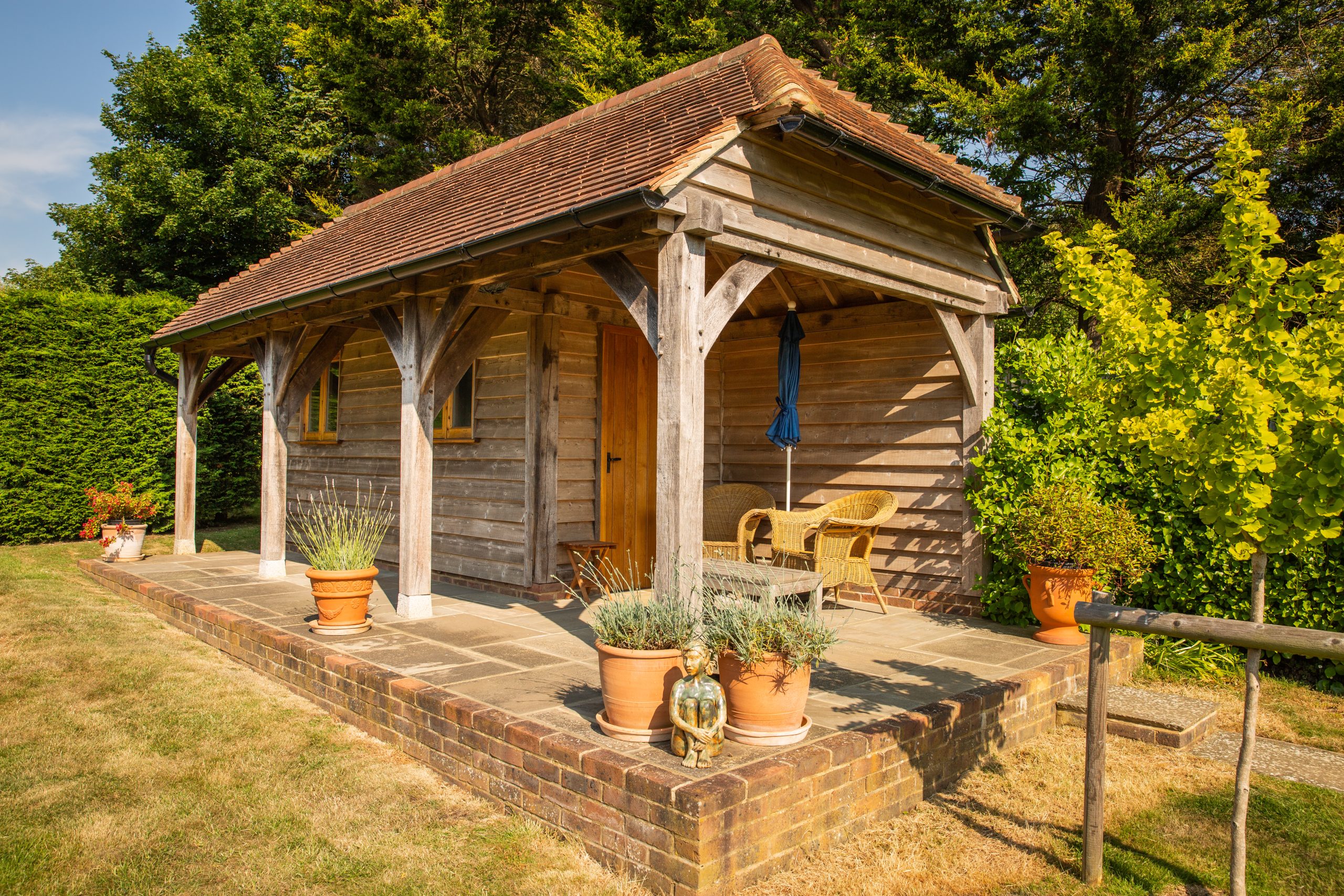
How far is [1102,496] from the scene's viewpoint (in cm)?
619

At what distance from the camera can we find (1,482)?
11.0 meters

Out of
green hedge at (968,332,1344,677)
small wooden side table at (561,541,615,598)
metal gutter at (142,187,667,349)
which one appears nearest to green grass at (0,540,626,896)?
small wooden side table at (561,541,615,598)

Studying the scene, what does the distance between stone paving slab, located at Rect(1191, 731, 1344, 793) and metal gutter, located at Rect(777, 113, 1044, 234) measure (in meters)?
3.80

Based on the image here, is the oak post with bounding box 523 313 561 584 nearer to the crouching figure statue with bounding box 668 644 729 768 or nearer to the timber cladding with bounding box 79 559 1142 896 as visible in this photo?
the timber cladding with bounding box 79 559 1142 896

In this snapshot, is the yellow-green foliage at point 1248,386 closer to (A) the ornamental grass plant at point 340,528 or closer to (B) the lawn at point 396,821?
(B) the lawn at point 396,821

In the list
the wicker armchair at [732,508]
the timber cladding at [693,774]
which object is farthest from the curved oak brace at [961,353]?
the timber cladding at [693,774]

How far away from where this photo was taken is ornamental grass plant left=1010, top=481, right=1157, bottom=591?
5.59 metres

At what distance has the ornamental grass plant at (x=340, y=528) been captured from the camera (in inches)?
227

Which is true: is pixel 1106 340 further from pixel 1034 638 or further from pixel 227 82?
pixel 227 82

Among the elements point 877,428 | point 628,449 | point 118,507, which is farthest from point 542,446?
point 118,507

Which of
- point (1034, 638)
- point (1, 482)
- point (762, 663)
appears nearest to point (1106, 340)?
point (762, 663)

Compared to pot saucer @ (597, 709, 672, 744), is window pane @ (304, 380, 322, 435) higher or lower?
higher

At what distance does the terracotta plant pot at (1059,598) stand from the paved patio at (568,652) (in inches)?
7.0

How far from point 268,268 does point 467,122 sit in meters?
10.7
